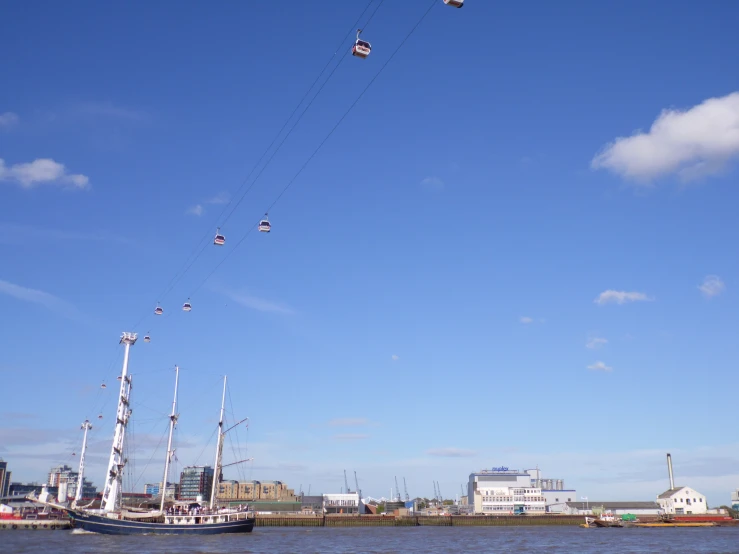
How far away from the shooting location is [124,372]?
10994cm

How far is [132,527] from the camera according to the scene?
4043 inches

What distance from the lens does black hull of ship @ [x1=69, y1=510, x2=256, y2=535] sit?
101787 mm

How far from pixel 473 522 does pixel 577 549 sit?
11792cm

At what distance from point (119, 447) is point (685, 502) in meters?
159

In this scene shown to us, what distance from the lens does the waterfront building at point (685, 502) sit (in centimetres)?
18900

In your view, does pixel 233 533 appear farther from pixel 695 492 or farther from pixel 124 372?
pixel 695 492

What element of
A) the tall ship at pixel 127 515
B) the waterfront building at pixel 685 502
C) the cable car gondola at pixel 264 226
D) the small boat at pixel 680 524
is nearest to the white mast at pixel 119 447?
the tall ship at pixel 127 515

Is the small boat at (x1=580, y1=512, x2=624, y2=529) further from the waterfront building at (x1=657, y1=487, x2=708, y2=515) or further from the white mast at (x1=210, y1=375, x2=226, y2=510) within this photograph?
the white mast at (x1=210, y1=375, x2=226, y2=510)

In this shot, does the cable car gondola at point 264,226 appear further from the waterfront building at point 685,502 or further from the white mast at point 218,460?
the waterfront building at point 685,502

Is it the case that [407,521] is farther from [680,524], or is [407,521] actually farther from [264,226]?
[264,226]

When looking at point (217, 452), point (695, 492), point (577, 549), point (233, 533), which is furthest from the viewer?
point (695, 492)

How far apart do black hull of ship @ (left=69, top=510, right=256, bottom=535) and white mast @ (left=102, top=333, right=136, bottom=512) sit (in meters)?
2.25

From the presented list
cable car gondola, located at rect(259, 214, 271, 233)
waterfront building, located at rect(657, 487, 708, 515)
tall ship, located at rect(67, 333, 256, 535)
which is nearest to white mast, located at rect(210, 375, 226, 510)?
tall ship, located at rect(67, 333, 256, 535)

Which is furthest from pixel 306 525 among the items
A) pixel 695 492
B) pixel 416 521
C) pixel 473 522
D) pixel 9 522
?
pixel 695 492
